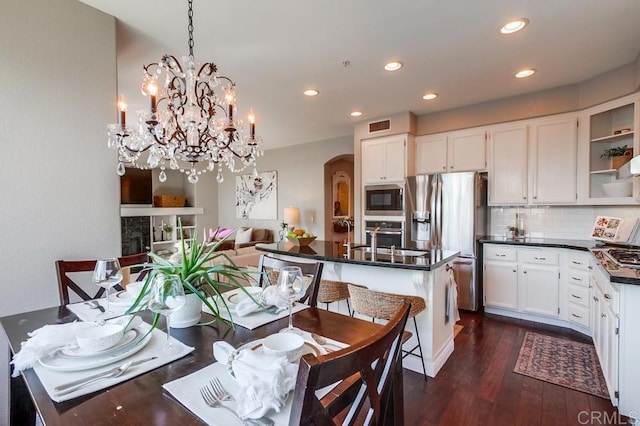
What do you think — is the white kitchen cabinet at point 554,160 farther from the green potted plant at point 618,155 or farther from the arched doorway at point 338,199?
the arched doorway at point 338,199

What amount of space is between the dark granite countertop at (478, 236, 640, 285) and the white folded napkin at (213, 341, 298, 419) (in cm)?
204

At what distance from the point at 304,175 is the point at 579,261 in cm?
473

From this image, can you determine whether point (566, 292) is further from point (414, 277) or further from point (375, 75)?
point (375, 75)

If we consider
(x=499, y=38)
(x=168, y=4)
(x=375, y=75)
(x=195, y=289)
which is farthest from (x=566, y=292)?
(x=168, y=4)

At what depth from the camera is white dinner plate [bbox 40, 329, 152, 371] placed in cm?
95

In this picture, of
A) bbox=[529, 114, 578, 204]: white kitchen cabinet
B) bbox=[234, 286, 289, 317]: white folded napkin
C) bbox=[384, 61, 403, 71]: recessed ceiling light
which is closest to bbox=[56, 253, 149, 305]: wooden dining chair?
bbox=[234, 286, 289, 317]: white folded napkin

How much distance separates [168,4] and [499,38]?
8.21 ft

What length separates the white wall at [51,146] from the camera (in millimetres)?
1779

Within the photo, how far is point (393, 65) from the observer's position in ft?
9.70

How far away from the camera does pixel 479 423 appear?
1.88m

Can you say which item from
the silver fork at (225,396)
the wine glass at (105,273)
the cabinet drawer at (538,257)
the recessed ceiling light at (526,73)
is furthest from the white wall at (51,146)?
the cabinet drawer at (538,257)

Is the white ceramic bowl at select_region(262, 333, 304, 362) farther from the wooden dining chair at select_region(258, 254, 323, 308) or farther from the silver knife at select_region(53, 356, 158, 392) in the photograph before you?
the wooden dining chair at select_region(258, 254, 323, 308)

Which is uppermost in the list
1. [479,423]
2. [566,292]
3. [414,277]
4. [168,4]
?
[168,4]

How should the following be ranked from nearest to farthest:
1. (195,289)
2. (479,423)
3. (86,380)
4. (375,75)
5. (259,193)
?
(86,380), (195,289), (479,423), (375,75), (259,193)
